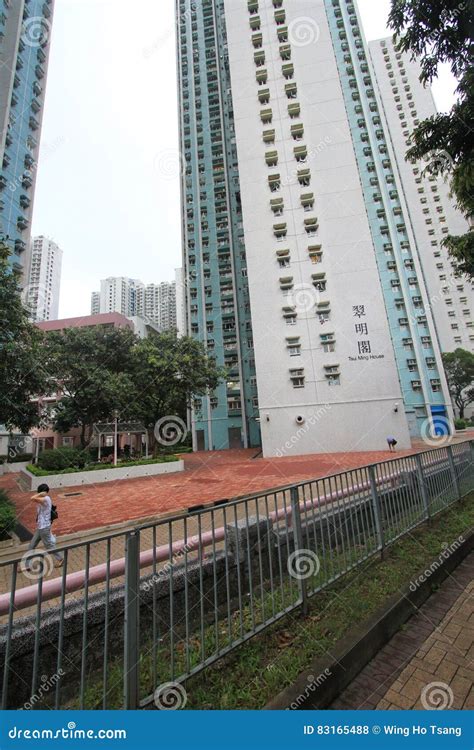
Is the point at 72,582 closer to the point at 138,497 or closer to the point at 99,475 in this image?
the point at 138,497

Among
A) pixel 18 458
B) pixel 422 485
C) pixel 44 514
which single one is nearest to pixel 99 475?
pixel 44 514

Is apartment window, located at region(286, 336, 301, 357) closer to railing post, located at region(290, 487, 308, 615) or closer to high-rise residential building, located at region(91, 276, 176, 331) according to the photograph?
railing post, located at region(290, 487, 308, 615)

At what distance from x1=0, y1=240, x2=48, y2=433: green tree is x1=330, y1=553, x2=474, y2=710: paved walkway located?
10.7m

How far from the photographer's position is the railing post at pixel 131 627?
2.11m

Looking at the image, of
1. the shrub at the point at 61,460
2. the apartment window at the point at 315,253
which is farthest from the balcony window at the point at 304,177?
the shrub at the point at 61,460

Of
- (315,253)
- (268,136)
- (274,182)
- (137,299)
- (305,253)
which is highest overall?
(137,299)

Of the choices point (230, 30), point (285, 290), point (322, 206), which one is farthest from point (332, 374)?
point (230, 30)

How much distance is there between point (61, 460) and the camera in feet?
54.3

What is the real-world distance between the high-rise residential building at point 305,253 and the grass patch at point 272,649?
2145 centimetres

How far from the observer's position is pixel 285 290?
28141mm

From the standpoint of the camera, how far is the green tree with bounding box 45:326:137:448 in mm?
19203

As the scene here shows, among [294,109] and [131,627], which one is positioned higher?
[294,109]

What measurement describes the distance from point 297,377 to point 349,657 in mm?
24133

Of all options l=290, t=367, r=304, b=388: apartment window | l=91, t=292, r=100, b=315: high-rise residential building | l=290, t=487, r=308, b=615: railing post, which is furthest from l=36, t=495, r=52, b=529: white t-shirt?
l=91, t=292, r=100, b=315: high-rise residential building
